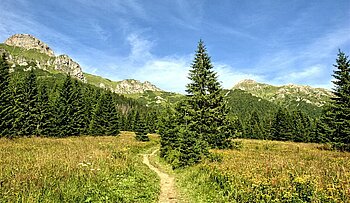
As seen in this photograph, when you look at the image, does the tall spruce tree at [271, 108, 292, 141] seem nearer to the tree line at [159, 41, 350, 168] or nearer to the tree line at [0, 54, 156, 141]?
the tree line at [159, 41, 350, 168]

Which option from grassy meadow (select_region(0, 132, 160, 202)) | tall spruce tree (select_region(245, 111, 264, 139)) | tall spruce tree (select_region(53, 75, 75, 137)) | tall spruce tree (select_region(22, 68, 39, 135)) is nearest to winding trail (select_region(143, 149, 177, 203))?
grassy meadow (select_region(0, 132, 160, 202))

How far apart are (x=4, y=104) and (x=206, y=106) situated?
89.1 ft

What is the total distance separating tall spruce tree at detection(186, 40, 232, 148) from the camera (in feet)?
78.2

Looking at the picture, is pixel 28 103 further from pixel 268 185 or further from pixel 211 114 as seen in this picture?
pixel 268 185

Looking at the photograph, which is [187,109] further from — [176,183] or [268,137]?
[268,137]

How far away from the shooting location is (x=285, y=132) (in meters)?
68.8

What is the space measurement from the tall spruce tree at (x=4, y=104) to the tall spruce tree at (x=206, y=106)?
23902mm

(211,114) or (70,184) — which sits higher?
(211,114)

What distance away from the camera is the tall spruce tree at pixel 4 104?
2966cm

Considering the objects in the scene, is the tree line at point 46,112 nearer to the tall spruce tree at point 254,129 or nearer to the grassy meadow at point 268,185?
the grassy meadow at point 268,185

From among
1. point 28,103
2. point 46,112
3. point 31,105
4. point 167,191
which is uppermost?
point 28,103

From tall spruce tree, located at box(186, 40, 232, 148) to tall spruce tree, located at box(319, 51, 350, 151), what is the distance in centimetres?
1418

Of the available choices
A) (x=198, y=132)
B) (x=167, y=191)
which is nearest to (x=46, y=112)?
(x=198, y=132)

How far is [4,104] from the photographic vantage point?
3102 cm
